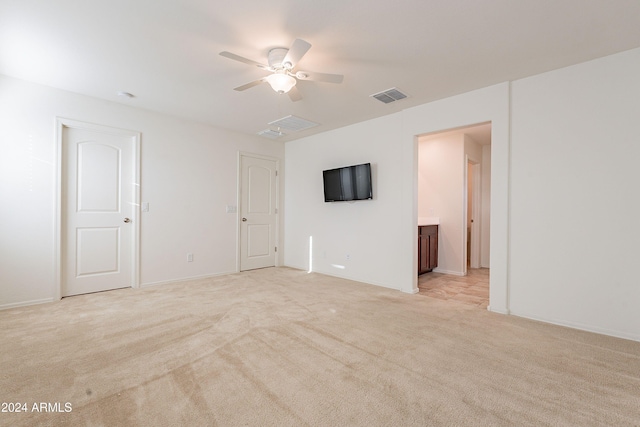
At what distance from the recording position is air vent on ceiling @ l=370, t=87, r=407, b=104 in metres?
3.36

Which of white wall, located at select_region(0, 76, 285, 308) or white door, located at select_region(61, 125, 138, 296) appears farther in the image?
white door, located at select_region(61, 125, 138, 296)

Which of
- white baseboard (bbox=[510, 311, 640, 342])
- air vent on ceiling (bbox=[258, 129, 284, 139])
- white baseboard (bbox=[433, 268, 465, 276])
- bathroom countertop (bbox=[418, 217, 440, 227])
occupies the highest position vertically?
air vent on ceiling (bbox=[258, 129, 284, 139])

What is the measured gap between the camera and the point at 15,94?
10.4ft

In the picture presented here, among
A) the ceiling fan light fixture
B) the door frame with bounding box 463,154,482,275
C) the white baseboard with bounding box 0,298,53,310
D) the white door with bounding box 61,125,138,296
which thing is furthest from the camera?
the door frame with bounding box 463,154,482,275

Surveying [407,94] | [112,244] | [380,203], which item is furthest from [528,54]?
[112,244]

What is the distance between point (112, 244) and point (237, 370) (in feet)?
10.2

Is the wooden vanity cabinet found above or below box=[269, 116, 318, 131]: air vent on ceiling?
below

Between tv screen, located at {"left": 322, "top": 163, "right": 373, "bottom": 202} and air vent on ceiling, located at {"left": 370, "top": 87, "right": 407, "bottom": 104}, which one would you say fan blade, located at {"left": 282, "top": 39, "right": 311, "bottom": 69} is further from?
tv screen, located at {"left": 322, "top": 163, "right": 373, "bottom": 202}

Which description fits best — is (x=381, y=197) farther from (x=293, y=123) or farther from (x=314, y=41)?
(x=314, y=41)

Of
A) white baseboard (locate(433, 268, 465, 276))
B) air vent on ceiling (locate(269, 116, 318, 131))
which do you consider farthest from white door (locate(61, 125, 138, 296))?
white baseboard (locate(433, 268, 465, 276))

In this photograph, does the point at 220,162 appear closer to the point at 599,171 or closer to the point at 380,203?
the point at 380,203

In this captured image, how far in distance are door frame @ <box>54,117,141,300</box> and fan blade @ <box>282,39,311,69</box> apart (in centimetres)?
290

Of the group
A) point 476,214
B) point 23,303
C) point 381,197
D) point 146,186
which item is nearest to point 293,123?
point 381,197

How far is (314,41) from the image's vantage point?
238cm
